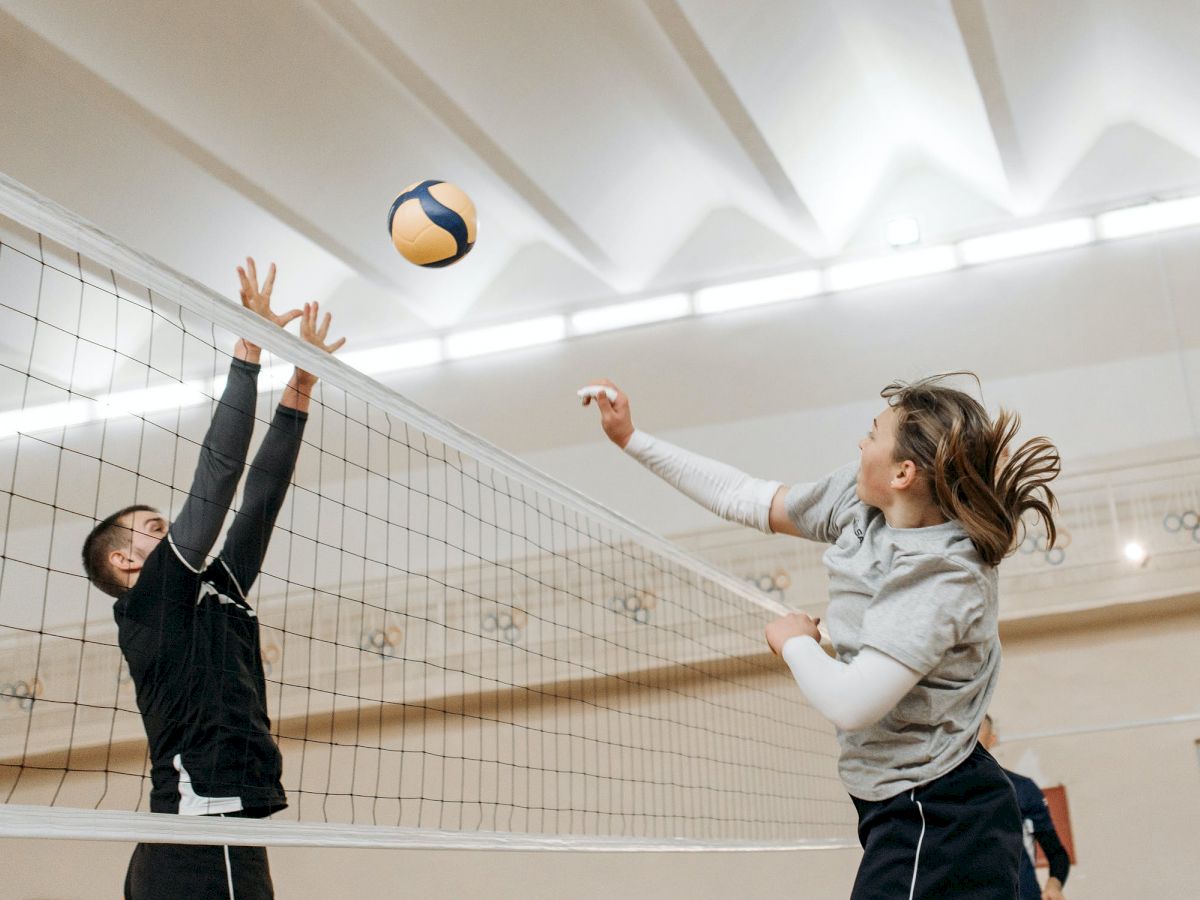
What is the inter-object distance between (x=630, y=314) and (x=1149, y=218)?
12.9 ft

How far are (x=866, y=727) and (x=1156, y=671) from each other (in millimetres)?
7414

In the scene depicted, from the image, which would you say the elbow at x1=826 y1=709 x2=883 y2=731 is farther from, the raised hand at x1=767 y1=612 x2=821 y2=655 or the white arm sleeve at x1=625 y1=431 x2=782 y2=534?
the white arm sleeve at x1=625 y1=431 x2=782 y2=534

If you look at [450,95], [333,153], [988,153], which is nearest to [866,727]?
[450,95]

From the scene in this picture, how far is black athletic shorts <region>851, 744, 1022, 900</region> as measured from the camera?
206 centimetres

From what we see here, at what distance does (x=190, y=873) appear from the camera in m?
2.68

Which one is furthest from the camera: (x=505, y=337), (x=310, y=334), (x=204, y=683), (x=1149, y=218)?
(x=505, y=337)

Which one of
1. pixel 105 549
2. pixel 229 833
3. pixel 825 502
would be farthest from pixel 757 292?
pixel 229 833

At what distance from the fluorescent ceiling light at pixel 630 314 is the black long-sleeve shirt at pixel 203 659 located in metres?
7.11

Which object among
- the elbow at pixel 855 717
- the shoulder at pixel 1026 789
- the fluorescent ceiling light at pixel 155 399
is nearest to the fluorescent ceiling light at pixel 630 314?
the fluorescent ceiling light at pixel 155 399

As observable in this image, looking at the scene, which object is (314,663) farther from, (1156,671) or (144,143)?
(1156,671)

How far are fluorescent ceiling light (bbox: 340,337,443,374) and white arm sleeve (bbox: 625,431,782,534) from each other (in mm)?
7659

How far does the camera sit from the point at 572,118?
8.18m

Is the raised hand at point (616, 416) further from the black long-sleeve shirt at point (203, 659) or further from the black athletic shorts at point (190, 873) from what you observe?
the black athletic shorts at point (190, 873)

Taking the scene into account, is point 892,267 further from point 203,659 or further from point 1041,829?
point 203,659
